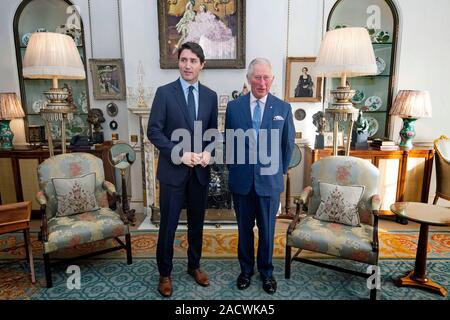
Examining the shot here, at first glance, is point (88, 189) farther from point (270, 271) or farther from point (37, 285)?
point (270, 271)

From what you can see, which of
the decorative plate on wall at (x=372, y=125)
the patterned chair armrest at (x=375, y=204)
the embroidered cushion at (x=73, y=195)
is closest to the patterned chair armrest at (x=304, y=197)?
the patterned chair armrest at (x=375, y=204)

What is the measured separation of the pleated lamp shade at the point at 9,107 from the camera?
3783 mm

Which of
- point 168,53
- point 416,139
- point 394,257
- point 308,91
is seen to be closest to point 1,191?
point 168,53

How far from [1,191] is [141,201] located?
1721 millimetres

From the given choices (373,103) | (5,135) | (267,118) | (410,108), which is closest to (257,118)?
(267,118)

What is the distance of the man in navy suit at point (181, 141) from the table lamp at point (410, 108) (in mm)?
2504

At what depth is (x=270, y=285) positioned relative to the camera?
2.45 meters

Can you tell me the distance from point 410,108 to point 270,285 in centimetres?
266

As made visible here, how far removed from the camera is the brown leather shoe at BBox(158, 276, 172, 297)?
7.88 feet

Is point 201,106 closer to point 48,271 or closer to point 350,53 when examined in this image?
point 350,53

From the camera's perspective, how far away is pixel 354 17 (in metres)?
4.11

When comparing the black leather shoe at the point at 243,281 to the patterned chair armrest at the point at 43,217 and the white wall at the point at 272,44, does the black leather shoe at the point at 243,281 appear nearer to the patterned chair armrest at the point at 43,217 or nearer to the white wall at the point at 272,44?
the patterned chair armrest at the point at 43,217

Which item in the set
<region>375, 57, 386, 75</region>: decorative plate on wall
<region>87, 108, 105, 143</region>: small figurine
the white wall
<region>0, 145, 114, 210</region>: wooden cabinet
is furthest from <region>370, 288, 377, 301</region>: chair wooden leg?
<region>87, 108, 105, 143</region>: small figurine

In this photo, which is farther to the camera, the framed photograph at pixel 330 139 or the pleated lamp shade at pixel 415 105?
the framed photograph at pixel 330 139
